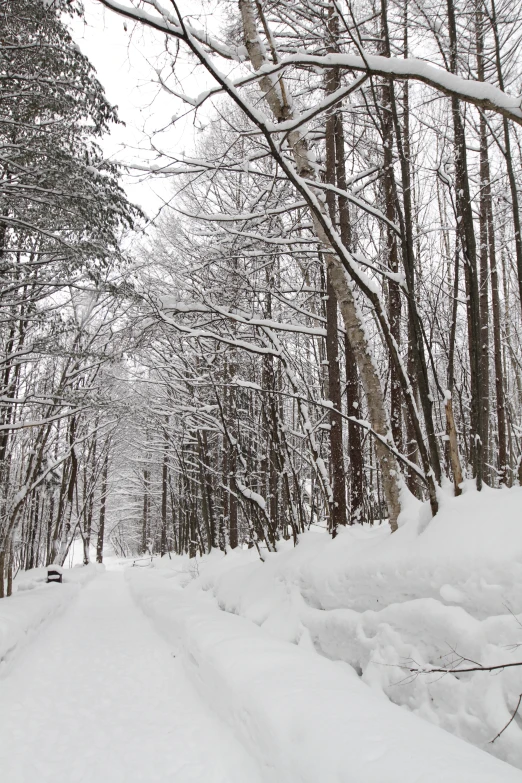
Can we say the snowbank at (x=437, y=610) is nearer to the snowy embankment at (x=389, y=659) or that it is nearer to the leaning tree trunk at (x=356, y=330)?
the snowy embankment at (x=389, y=659)

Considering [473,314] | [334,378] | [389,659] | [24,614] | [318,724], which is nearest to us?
[318,724]

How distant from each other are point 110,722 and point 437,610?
243 centimetres

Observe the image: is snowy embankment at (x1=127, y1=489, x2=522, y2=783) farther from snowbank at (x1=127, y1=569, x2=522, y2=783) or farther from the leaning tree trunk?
the leaning tree trunk

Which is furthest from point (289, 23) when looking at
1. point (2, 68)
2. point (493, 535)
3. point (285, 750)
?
point (285, 750)

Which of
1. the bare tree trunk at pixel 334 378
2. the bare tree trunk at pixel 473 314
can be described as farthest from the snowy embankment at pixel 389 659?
the bare tree trunk at pixel 334 378

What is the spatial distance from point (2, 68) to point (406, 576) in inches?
257

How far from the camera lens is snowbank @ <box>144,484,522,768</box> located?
6.82ft

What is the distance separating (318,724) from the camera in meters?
2.09

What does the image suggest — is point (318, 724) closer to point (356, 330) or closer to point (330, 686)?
point (330, 686)

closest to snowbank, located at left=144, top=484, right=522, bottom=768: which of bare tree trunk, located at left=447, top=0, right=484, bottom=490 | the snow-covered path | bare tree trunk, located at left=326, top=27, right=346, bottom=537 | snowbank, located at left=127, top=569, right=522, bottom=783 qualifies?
snowbank, located at left=127, top=569, right=522, bottom=783

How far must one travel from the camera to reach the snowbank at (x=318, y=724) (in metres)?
1.69

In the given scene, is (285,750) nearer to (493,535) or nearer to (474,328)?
(493,535)

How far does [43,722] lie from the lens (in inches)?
128

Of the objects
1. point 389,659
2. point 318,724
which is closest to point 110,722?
point 318,724
